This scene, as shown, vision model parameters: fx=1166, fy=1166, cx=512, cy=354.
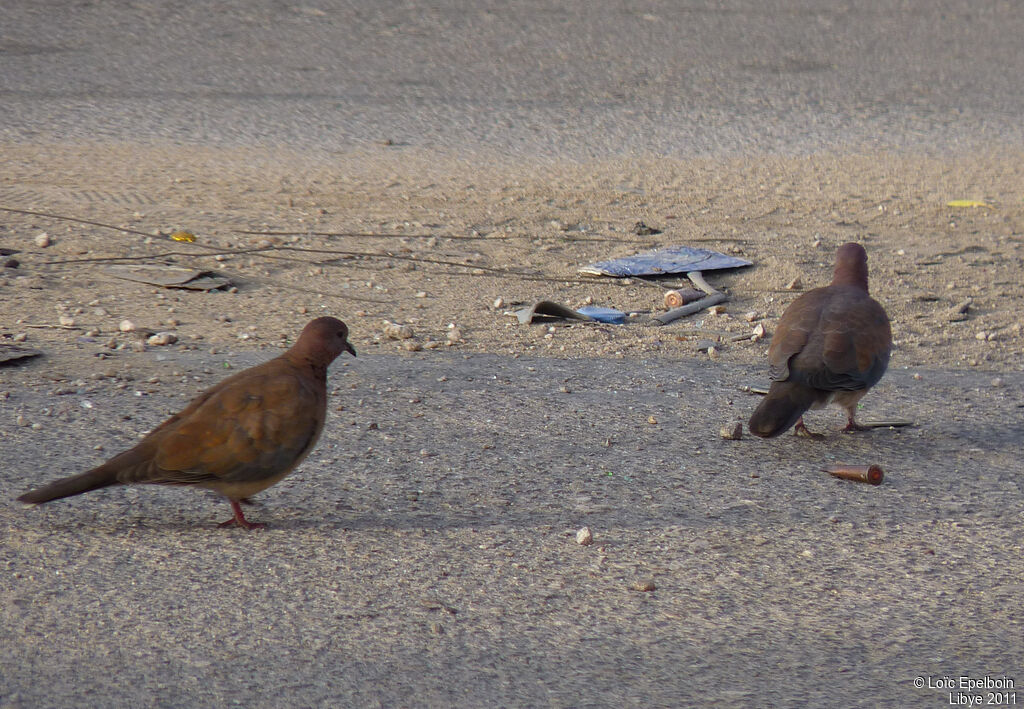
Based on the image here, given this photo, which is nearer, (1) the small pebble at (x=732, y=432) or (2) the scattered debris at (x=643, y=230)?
(1) the small pebble at (x=732, y=432)

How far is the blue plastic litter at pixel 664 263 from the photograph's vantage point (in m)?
6.79

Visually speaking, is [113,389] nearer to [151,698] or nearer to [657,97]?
[151,698]

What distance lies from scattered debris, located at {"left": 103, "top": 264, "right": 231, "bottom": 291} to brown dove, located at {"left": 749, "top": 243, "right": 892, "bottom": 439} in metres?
3.11

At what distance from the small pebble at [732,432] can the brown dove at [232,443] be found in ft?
5.56

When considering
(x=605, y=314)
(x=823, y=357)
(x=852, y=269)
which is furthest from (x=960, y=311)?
(x=823, y=357)

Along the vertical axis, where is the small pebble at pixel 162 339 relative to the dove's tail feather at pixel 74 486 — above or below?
above

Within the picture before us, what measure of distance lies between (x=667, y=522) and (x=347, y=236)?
3749 mm

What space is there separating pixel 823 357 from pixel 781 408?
0.32 m

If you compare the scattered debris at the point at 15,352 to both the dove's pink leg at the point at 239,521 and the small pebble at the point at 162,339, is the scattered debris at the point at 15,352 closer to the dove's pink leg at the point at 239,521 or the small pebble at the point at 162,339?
the small pebble at the point at 162,339

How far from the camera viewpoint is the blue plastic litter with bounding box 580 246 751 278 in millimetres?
6793

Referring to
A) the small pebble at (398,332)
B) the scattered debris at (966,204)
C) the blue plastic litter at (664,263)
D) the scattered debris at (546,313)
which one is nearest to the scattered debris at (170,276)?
the small pebble at (398,332)

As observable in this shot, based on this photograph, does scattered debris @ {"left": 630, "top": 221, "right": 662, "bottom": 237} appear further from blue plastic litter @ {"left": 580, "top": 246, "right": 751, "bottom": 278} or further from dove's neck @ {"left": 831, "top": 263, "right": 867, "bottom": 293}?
dove's neck @ {"left": 831, "top": 263, "right": 867, "bottom": 293}

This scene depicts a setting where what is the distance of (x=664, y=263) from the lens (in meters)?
6.89

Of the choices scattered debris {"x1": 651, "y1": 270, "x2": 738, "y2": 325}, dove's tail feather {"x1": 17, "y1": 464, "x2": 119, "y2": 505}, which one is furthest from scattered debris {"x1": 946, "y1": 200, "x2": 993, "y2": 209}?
dove's tail feather {"x1": 17, "y1": 464, "x2": 119, "y2": 505}
